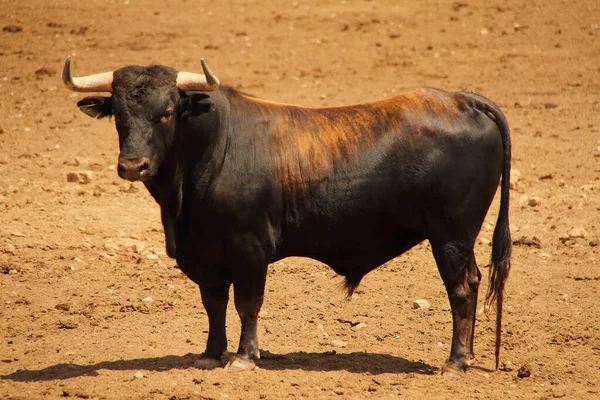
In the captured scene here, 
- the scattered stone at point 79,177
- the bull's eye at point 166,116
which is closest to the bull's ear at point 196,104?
the bull's eye at point 166,116

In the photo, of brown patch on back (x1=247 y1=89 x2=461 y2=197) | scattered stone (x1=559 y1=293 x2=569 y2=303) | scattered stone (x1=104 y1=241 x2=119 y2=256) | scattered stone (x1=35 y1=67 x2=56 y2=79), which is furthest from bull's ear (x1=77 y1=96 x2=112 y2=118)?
scattered stone (x1=35 y1=67 x2=56 y2=79)

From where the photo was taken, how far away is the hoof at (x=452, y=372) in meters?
7.55

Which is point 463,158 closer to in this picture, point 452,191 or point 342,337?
point 452,191

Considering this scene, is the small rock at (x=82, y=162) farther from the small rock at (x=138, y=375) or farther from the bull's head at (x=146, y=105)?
the small rock at (x=138, y=375)

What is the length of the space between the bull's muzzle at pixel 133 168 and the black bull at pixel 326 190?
0.33 metres

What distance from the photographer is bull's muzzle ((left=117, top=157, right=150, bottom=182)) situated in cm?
676

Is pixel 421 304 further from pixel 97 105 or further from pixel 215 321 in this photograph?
pixel 97 105

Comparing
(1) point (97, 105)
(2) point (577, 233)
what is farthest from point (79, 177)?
(2) point (577, 233)

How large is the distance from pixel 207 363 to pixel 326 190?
1.60 metres

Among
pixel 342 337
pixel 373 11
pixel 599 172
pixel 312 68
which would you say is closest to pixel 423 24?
pixel 373 11

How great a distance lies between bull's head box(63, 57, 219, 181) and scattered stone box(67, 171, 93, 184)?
201 inches

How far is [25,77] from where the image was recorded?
16266 millimetres

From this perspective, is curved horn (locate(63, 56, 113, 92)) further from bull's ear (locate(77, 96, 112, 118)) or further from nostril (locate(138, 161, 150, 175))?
nostril (locate(138, 161, 150, 175))

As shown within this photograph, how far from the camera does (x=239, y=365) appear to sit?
7.48 meters
